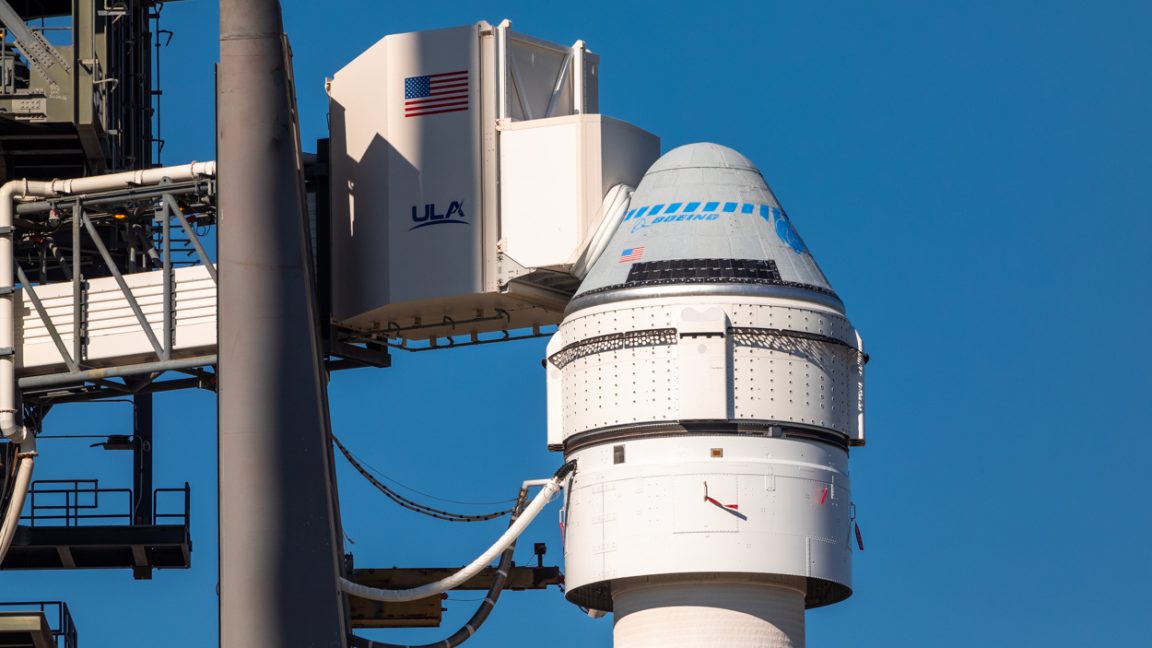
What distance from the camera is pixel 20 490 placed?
58.5 m

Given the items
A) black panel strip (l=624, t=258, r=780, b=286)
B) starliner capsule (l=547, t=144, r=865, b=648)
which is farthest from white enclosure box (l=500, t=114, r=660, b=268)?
black panel strip (l=624, t=258, r=780, b=286)

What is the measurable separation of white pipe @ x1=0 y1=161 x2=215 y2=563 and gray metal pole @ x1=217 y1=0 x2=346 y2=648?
25.4 feet

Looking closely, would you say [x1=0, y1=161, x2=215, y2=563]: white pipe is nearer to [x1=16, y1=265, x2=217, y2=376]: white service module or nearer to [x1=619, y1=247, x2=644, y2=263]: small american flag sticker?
[x1=16, y1=265, x2=217, y2=376]: white service module

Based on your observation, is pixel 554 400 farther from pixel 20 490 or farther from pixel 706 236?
pixel 20 490

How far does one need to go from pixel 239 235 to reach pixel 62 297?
1032 cm

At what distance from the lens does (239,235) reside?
49.6 m

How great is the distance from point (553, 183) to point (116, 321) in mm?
10027

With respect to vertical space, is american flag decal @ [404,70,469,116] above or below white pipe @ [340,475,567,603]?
above

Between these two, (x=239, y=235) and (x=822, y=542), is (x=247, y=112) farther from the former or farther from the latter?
(x=822, y=542)

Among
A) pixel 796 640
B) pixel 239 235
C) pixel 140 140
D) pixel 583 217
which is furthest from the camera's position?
pixel 140 140

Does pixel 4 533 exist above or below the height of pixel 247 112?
below

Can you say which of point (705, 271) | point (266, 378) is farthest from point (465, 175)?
point (266, 378)

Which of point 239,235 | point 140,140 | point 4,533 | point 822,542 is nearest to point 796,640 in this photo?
point 822,542

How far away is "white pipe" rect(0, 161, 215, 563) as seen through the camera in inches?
2286
